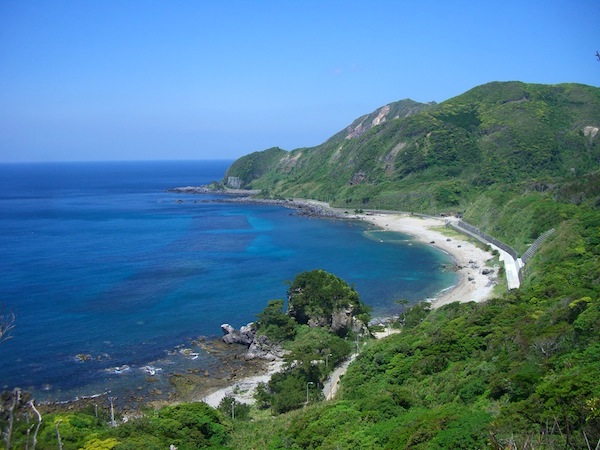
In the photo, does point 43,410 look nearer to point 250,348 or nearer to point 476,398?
point 250,348

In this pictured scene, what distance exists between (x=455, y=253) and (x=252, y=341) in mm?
40207

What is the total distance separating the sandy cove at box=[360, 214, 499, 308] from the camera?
52.1 meters

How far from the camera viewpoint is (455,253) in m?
72.8

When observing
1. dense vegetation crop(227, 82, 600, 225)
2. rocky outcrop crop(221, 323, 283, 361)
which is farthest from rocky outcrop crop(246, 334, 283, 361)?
dense vegetation crop(227, 82, 600, 225)

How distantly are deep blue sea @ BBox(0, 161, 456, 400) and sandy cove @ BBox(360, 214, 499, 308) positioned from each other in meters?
2.49

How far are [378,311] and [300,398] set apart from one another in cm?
2134

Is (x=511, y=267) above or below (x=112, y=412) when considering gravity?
above

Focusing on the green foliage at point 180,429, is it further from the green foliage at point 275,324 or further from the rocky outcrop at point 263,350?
the green foliage at point 275,324

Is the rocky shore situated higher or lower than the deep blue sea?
higher

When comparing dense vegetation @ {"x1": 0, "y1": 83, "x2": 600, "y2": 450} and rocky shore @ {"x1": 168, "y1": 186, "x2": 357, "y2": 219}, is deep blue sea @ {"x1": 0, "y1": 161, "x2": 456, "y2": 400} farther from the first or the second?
dense vegetation @ {"x1": 0, "y1": 83, "x2": 600, "y2": 450}

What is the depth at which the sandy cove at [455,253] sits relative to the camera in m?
52.1

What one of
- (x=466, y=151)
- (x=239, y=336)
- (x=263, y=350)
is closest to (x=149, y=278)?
(x=239, y=336)

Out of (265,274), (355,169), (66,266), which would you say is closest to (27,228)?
(66,266)

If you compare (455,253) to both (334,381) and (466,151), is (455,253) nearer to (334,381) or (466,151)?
(334,381)
